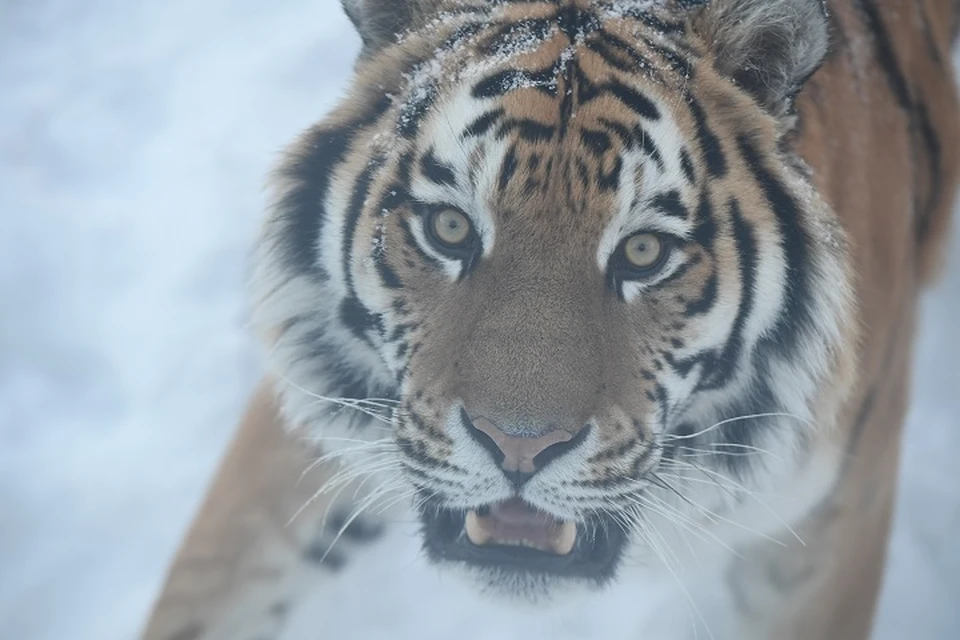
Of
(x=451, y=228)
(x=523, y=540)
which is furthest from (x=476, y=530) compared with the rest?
(x=451, y=228)

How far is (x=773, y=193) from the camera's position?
94 cm

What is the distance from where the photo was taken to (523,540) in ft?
3.24

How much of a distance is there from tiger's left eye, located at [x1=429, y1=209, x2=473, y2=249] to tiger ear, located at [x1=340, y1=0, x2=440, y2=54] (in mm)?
205

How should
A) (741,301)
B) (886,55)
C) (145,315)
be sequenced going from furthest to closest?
(145,315) < (886,55) < (741,301)

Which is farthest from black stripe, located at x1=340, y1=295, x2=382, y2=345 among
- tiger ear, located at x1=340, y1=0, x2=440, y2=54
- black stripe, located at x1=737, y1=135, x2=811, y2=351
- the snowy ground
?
the snowy ground

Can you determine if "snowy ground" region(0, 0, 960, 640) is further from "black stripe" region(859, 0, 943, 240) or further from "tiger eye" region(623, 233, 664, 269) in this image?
"tiger eye" region(623, 233, 664, 269)

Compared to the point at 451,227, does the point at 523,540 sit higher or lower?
lower

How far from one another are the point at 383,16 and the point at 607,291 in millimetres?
350

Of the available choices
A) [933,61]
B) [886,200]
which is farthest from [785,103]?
[933,61]

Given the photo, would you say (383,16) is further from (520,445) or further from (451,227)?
(520,445)

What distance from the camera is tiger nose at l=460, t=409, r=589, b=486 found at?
841 millimetres

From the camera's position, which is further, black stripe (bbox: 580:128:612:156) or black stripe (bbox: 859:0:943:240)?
black stripe (bbox: 859:0:943:240)

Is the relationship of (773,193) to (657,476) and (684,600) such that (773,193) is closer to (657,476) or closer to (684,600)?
(657,476)

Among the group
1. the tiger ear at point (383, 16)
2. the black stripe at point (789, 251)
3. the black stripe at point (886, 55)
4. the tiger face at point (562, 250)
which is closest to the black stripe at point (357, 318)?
the tiger face at point (562, 250)
